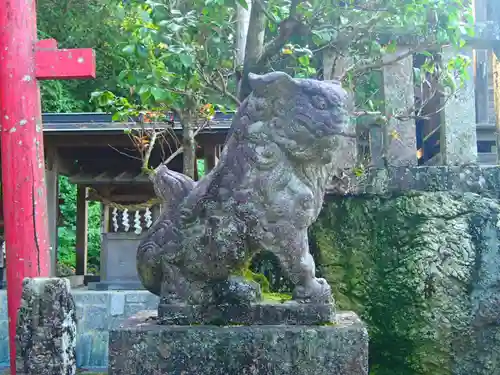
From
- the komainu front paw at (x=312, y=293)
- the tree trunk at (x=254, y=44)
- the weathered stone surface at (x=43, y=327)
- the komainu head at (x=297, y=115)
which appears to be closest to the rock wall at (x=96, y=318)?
the weathered stone surface at (x=43, y=327)

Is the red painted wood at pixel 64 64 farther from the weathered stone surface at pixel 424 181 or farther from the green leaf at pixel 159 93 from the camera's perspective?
the weathered stone surface at pixel 424 181

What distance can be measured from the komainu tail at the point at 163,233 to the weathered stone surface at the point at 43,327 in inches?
25.8

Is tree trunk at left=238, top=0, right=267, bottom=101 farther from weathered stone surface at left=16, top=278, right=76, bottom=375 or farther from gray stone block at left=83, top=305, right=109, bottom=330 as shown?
gray stone block at left=83, top=305, right=109, bottom=330

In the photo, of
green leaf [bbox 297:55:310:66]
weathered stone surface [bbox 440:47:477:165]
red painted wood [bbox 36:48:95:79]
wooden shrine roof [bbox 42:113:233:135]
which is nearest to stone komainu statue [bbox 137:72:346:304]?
green leaf [bbox 297:55:310:66]

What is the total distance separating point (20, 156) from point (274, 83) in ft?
8.42

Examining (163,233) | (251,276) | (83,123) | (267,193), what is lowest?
(251,276)

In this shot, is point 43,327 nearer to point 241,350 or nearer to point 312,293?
point 241,350

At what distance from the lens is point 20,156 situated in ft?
14.5

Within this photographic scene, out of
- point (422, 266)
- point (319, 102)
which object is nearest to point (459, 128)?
point (422, 266)

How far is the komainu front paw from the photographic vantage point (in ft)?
8.88

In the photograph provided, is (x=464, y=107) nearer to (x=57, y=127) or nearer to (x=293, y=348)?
(x=293, y=348)

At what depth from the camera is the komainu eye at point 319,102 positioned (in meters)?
2.70

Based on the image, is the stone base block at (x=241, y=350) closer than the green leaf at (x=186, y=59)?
Yes

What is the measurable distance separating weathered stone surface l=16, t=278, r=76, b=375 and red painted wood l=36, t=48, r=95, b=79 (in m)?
1.99
